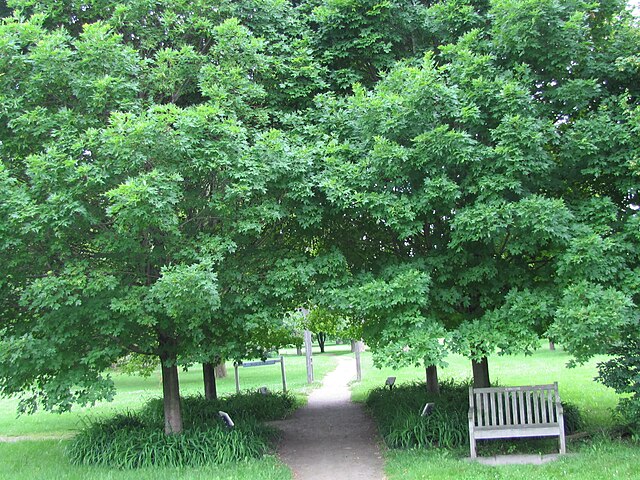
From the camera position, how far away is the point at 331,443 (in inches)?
398

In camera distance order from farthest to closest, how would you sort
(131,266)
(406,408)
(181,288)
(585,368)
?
(585,368) < (406,408) < (131,266) < (181,288)

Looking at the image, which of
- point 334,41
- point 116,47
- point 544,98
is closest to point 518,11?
point 544,98

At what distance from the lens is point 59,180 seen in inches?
283

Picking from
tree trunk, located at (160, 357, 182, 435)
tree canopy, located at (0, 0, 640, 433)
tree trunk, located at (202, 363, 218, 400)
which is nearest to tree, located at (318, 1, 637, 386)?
tree canopy, located at (0, 0, 640, 433)

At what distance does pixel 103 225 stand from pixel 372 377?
16566 millimetres

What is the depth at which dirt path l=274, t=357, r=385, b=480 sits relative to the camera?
323 inches

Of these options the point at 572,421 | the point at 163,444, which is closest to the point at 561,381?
the point at 572,421

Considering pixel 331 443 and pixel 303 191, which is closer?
pixel 303 191

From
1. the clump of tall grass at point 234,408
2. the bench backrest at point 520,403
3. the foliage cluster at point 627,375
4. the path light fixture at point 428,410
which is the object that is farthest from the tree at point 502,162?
the clump of tall grass at point 234,408

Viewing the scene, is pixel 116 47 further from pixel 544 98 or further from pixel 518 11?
pixel 544 98

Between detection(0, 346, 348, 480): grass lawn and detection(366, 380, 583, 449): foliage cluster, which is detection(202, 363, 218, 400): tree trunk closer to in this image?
detection(0, 346, 348, 480): grass lawn

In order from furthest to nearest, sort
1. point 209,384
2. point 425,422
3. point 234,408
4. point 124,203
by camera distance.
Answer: point 209,384 → point 234,408 → point 425,422 → point 124,203

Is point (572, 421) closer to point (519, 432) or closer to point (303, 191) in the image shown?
point (519, 432)

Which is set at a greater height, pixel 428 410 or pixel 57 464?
pixel 428 410
